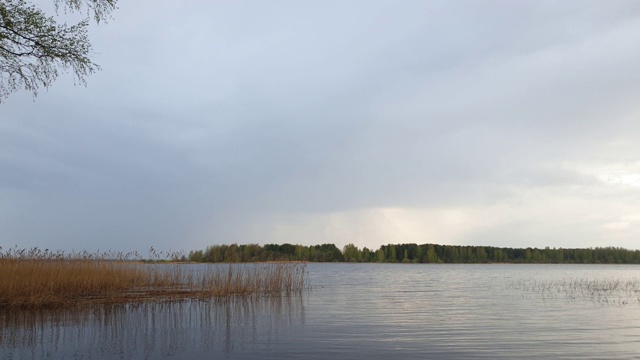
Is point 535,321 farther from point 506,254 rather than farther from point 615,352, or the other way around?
point 506,254

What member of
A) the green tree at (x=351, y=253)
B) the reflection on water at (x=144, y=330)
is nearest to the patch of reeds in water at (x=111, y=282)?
the reflection on water at (x=144, y=330)

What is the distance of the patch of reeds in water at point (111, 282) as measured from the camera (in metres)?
17.7

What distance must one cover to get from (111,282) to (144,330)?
31.0ft

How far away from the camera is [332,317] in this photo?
17.2 meters

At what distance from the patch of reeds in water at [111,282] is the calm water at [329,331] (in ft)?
5.31

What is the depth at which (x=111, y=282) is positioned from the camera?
22.4 meters

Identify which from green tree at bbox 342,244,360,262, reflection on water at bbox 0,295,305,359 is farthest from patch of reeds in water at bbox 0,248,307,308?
green tree at bbox 342,244,360,262

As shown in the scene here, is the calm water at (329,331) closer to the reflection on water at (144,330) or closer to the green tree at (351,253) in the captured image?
the reflection on water at (144,330)

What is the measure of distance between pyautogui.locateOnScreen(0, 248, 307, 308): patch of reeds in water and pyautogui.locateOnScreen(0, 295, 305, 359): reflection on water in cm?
135

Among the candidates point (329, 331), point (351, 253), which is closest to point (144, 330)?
point (329, 331)

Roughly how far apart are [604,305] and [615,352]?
439 inches

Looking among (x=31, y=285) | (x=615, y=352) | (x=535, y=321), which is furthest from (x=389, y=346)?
(x=31, y=285)

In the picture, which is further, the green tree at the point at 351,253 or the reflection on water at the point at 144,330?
the green tree at the point at 351,253

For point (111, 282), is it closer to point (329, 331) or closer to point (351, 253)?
point (329, 331)
